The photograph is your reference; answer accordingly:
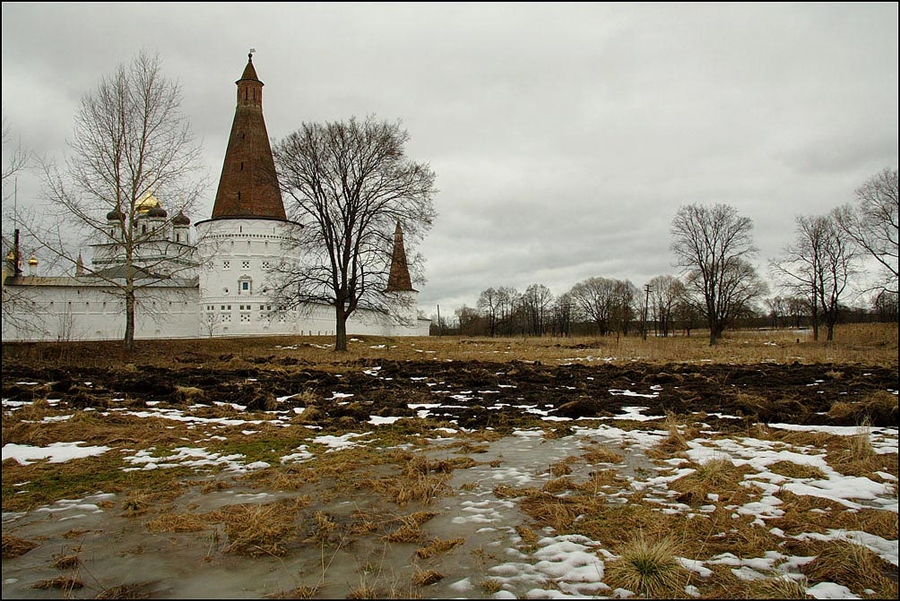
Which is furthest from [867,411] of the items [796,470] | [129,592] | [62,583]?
[62,583]

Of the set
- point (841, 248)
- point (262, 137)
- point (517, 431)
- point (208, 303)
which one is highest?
point (262, 137)

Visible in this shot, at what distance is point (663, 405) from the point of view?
378 inches

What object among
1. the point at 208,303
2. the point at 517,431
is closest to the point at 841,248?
the point at 517,431

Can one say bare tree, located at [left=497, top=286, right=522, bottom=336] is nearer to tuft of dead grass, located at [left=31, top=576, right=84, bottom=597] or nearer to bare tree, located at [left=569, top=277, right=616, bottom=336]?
bare tree, located at [left=569, top=277, right=616, bottom=336]

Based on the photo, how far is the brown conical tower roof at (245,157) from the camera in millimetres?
41562

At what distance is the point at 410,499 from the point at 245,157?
42.8 metres

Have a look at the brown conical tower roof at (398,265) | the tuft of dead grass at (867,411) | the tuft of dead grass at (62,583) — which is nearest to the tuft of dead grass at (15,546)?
the tuft of dead grass at (62,583)

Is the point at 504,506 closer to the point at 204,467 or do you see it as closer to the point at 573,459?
the point at 573,459

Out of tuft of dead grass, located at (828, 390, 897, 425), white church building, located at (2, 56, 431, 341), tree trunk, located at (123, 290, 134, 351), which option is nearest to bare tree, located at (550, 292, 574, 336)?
white church building, located at (2, 56, 431, 341)

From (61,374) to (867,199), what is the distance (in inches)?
1410

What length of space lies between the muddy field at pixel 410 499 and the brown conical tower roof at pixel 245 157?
117 feet

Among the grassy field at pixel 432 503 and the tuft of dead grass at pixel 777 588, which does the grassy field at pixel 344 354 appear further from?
the tuft of dead grass at pixel 777 588

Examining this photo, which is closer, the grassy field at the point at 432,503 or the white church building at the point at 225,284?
the grassy field at the point at 432,503

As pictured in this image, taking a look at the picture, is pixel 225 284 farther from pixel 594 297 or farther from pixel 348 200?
pixel 594 297
